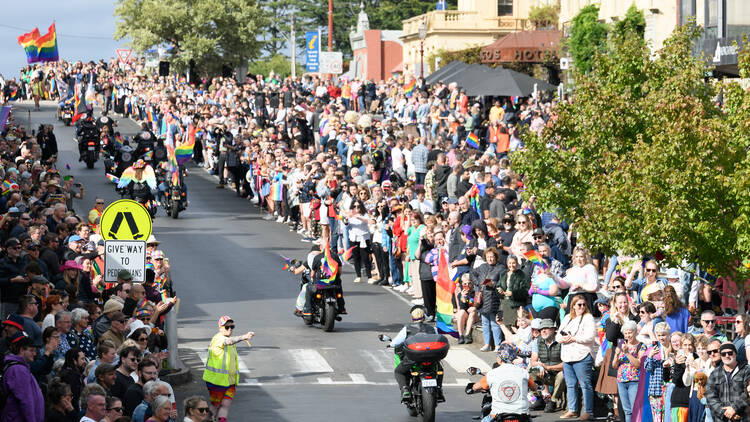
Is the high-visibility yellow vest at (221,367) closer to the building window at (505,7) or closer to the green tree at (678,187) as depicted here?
the green tree at (678,187)

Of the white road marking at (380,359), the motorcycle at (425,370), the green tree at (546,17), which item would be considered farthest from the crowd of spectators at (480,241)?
the green tree at (546,17)

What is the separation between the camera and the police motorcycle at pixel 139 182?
34.4 meters

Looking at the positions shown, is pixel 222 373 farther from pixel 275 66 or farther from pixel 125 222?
pixel 275 66

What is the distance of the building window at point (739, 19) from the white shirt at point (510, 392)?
20.7m

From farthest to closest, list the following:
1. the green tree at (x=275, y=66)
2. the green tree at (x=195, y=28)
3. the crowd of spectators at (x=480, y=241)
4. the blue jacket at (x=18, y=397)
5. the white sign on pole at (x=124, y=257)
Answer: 1. the green tree at (x=275, y=66)
2. the green tree at (x=195, y=28)
3. the white sign on pole at (x=124, y=257)
4. the crowd of spectators at (x=480, y=241)
5. the blue jacket at (x=18, y=397)

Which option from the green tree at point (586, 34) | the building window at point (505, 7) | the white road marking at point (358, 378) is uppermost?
the building window at point (505, 7)

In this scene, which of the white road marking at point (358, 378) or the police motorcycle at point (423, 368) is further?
the white road marking at point (358, 378)

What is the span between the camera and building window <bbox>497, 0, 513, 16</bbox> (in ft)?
244

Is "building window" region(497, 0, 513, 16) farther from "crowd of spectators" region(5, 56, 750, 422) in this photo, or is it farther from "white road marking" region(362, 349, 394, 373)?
"white road marking" region(362, 349, 394, 373)

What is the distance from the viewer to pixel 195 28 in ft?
258

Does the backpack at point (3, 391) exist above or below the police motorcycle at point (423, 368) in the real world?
above

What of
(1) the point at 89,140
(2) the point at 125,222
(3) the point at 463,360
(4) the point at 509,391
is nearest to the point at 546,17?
(1) the point at 89,140

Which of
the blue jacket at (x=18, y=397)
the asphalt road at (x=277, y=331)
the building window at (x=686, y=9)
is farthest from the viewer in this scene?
the building window at (x=686, y=9)

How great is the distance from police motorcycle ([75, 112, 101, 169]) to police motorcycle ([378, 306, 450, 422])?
31.0 meters
